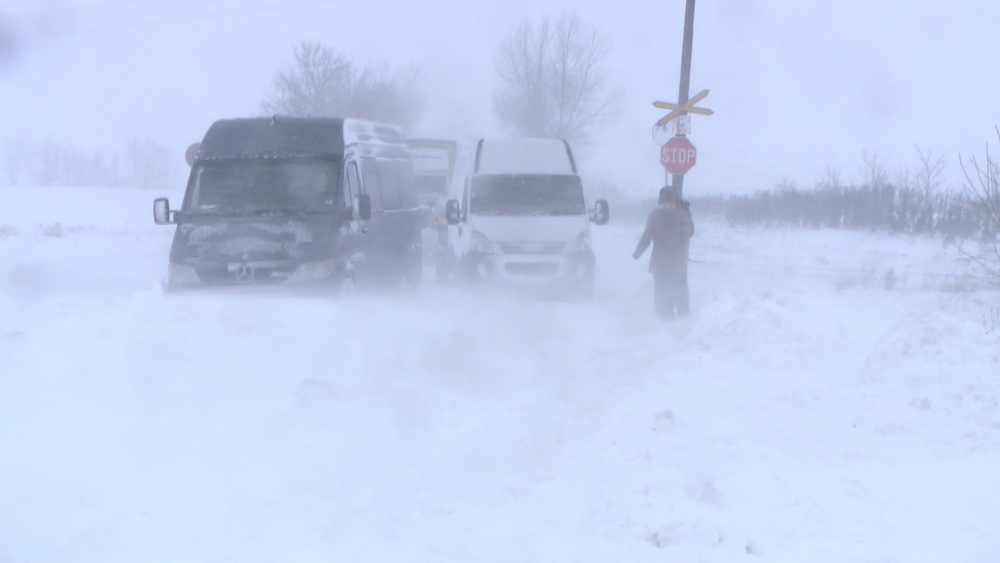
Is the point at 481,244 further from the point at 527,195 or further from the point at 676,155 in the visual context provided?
the point at 676,155

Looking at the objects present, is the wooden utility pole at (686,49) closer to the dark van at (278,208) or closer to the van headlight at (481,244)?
the van headlight at (481,244)

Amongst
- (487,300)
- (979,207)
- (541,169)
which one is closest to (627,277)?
(541,169)

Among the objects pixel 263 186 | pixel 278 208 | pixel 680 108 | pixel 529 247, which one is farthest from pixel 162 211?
pixel 680 108

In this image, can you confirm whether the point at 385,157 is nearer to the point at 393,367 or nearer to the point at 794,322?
the point at 393,367

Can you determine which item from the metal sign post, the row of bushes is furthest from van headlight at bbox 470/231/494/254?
the row of bushes

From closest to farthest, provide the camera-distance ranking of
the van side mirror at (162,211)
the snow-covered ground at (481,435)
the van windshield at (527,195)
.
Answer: the snow-covered ground at (481,435) → the van side mirror at (162,211) → the van windshield at (527,195)

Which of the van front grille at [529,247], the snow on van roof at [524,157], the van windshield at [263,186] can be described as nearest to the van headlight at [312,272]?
the van windshield at [263,186]

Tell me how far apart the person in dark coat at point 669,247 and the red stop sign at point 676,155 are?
3.34m

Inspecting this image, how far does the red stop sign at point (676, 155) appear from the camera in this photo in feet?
46.1

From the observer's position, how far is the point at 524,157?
542 inches

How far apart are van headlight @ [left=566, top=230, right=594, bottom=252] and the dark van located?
2983 mm

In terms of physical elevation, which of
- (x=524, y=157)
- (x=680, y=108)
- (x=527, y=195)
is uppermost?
(x=680, y=108)

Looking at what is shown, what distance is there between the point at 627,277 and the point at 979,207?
7845 millimetres

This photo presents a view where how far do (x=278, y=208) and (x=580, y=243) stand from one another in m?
4.92
